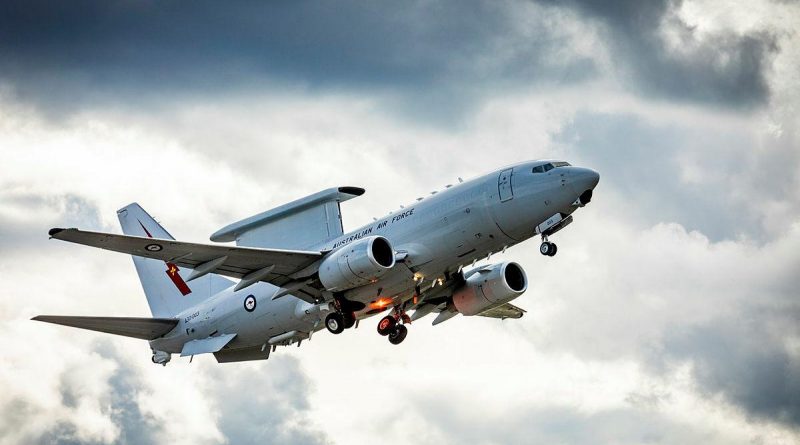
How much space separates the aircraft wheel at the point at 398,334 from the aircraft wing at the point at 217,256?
6980mm

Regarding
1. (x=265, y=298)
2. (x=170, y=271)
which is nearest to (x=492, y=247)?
(x=265, y=298)

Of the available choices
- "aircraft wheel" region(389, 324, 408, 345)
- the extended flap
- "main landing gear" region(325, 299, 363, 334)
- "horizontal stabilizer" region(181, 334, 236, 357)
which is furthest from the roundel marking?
"aircraft wheel" region(389, 324, 408, 345)

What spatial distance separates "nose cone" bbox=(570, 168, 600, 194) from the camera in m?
46.6

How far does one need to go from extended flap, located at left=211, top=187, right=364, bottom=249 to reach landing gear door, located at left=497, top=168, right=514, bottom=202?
888 centimetres

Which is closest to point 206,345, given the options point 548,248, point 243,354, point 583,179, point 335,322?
point 243,354

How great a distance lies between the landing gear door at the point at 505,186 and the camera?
155 ft

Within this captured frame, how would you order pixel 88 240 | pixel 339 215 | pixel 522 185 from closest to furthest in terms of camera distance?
pixel 88 240 < pixel 522 185 < pixel 339 215

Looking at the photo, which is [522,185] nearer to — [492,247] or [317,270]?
[492,247]

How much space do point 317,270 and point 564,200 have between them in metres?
11.1

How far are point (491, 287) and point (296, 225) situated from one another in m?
9.75

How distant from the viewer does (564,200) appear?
46.6 m

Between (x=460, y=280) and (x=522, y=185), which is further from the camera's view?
(x=460, y=280)

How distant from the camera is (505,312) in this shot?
206ft

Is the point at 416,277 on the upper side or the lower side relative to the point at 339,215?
lower
